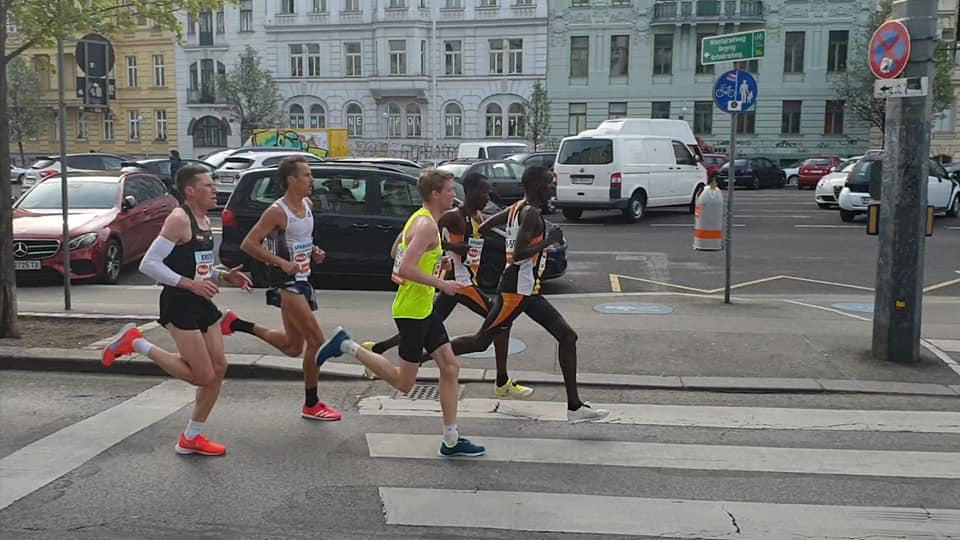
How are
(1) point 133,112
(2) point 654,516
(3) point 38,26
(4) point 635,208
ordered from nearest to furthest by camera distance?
(2) point 654,516, (3) point 38,26, (4) point 635,208, (1) point 133,112

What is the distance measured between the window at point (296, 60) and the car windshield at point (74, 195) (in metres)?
41.6

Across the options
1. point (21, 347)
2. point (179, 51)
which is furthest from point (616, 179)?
point (179, 51)

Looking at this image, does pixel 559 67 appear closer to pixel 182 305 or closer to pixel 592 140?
pixel 592 140

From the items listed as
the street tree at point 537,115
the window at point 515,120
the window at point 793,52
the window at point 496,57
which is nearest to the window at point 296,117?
the window at point 496,57

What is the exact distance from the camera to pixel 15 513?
450cm

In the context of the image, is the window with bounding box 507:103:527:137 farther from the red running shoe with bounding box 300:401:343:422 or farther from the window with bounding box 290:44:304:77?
the red running shoe with bounding box 300:401:343:422

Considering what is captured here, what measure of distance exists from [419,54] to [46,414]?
46.6 metres

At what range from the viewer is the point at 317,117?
176 feet

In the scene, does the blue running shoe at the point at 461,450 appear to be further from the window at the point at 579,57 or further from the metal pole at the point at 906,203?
the window at the point at 579,57

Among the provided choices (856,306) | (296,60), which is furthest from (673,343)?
(296,60)

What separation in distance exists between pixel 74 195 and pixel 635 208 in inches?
487

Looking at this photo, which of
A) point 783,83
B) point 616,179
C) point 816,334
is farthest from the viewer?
point 783,83

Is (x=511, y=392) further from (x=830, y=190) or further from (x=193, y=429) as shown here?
(x=830, y=190)

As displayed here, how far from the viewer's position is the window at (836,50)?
47156 mm
